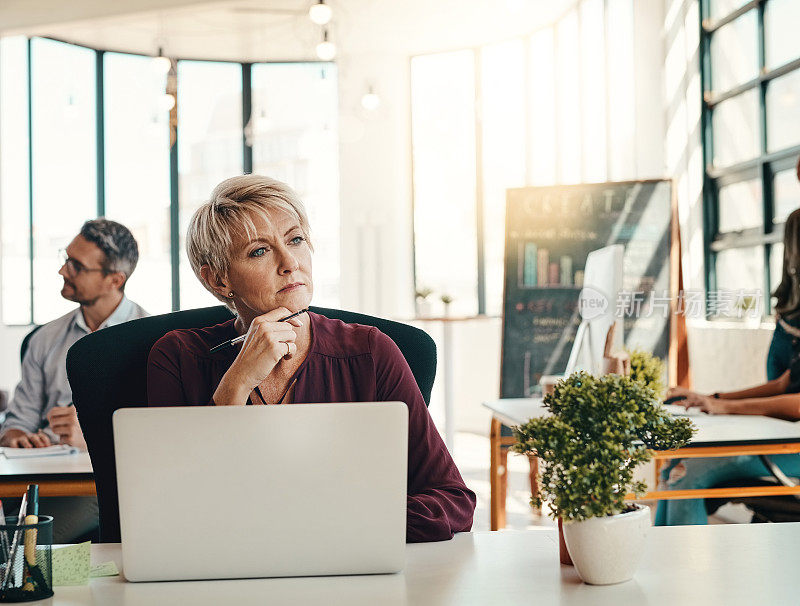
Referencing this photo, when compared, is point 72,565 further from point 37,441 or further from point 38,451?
point 37,441

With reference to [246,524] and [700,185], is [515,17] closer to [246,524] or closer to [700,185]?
[700,185]

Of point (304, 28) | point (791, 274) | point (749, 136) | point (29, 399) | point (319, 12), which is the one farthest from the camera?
point (304, 28)

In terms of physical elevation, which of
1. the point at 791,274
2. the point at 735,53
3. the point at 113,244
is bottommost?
the point at 791,274

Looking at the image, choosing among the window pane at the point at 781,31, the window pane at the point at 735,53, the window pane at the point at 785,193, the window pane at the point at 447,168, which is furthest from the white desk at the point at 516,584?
the window pane at the point at 447,168

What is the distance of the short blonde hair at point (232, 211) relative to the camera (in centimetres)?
167

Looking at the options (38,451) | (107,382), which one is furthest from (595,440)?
(38,451)

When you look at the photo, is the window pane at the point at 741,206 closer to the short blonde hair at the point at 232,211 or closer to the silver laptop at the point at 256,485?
the short blonde hair at the point at 232,211

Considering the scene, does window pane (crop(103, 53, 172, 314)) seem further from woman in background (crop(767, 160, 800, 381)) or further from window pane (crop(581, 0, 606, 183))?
woman in background (crop(767, 160, 800, 381))

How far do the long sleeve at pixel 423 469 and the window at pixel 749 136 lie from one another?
331cm

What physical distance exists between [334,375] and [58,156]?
6.94 m

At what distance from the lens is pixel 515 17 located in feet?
24.6

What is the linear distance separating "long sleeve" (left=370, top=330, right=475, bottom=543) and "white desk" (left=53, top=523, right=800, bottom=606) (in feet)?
0.26

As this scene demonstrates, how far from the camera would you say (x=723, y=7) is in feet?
16.6

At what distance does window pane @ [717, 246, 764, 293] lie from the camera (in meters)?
4.71
